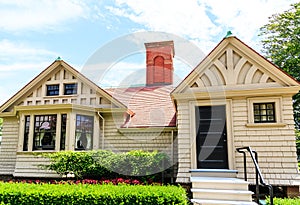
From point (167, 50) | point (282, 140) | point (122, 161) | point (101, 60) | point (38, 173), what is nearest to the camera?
point (282, 140)

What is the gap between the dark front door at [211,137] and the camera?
7898mm

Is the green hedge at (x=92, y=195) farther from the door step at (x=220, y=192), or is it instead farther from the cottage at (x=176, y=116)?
the cottage at (x=176, y=116)

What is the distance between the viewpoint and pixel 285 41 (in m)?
17.8

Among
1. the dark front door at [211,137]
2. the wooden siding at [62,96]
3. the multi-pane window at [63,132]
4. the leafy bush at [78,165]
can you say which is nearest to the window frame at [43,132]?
the multi-pane window at [63,132]

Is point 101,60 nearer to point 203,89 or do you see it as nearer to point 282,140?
point 203,89

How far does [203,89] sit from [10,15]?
7.95 meters

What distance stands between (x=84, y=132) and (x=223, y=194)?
22.4 ft

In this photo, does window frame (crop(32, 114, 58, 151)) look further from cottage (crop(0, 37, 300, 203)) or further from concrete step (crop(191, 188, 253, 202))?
concrete step (crop(191, 188, 253, 202))

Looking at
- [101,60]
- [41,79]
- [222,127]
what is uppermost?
[101,60]

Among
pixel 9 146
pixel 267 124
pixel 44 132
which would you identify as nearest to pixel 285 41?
pixel 267 124

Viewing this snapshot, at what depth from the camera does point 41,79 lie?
11.7 m

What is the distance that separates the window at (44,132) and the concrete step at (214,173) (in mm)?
6536

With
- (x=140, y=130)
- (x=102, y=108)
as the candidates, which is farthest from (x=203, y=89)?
(x=102, y=108)

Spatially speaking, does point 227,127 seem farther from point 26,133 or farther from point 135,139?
point 26,133
